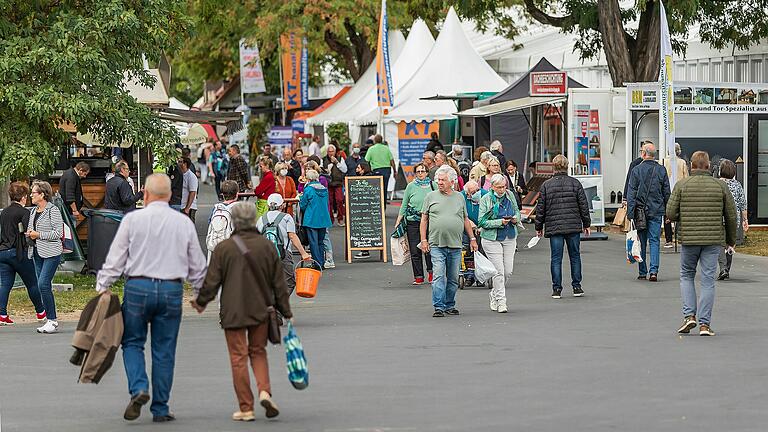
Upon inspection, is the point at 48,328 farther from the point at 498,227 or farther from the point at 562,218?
the point at 562,218

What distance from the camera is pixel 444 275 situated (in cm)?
1526

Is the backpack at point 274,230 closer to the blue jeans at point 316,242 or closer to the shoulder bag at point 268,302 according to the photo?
the shoulder bag at point 268,302

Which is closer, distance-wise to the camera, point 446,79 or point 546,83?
point 546,83

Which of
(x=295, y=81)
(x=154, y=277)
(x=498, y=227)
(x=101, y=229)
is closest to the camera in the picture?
(x=154, y=277)

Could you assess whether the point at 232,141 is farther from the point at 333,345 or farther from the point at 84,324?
A: the point at 84,324

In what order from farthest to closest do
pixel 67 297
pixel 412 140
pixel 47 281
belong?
pixel 412 140 < pixel 67 297 < pixel 47 281

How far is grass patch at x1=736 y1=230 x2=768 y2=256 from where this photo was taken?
2241cm

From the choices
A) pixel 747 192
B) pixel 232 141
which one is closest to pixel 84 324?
pixel 747 192

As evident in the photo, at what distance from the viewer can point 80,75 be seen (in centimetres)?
1841

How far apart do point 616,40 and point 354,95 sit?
1642 cm

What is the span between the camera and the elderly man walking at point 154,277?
912 cm

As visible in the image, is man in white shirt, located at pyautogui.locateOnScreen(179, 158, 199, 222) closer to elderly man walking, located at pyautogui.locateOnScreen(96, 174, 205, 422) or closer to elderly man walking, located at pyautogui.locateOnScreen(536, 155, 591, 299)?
elderly man walking, located at pyautogui.locateOnScreen(536, 155, 591, 299)

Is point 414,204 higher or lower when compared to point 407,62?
lower

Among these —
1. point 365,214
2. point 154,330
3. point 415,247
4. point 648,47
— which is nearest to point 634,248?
point 415,247
